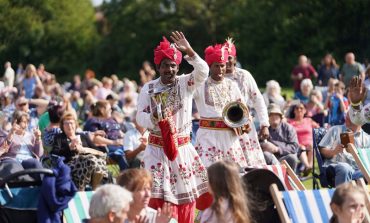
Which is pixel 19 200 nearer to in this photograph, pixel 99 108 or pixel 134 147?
pixel 134 147

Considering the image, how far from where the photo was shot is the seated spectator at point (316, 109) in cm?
1762

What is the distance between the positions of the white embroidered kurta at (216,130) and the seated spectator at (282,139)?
3.21m

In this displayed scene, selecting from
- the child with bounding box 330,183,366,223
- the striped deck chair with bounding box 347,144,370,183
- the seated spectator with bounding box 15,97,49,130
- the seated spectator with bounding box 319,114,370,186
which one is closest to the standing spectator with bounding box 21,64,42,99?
the seated spectator with bounding box 15,97,49,130

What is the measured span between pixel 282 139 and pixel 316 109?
4.25 meters

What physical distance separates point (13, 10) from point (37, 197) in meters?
17.6

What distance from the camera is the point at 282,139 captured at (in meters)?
13.8

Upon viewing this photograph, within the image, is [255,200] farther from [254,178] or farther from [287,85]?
[287,85]

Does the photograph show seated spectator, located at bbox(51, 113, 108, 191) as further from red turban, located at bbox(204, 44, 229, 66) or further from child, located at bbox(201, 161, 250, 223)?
child, located at bbox(201, 161, 250, 223)

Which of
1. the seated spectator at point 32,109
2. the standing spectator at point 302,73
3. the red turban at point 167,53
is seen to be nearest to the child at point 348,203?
the red turban at point 167,53

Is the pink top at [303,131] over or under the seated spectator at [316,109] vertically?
under

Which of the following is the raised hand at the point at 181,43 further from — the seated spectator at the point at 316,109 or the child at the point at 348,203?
the seated spectator at the point at 316,109

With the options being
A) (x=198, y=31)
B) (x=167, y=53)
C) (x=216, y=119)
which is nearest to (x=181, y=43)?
(x=167, y=53)

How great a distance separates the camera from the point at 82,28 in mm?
55906

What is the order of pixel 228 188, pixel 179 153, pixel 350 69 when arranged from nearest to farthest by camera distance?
pixel 228 188, pixel 179 153, pixel 350 69
